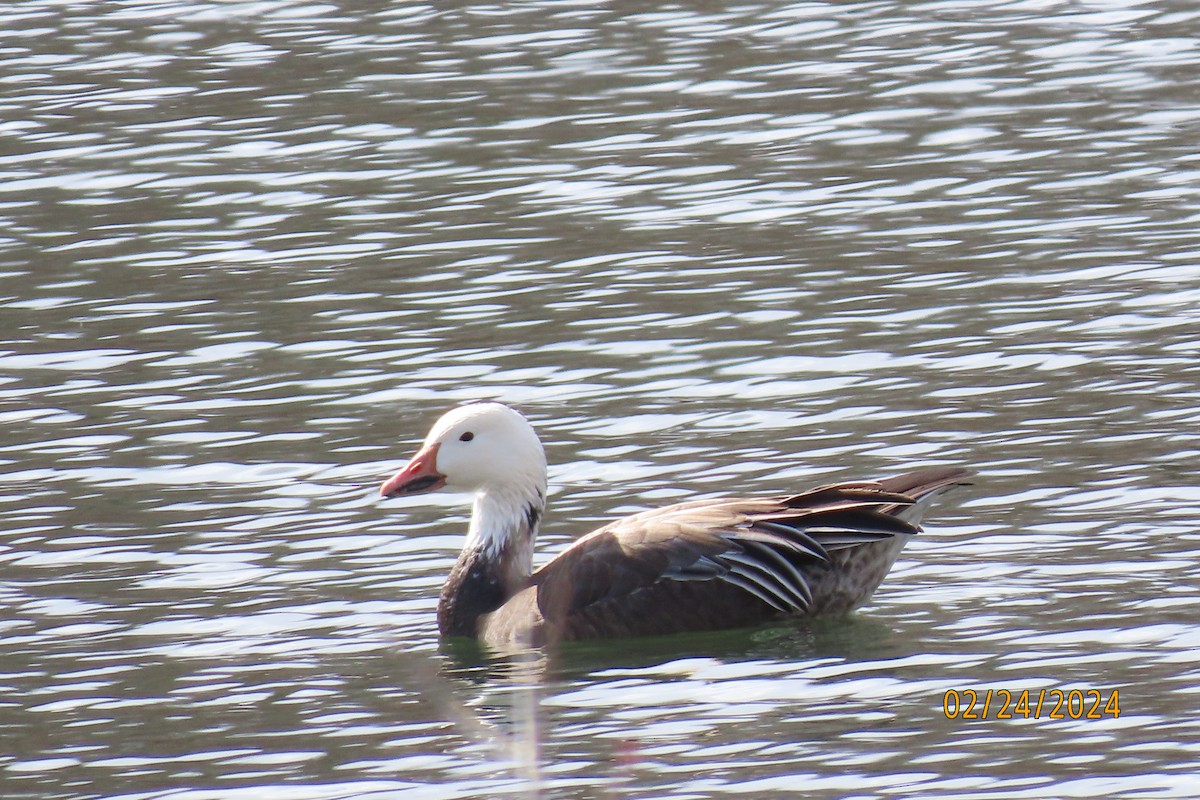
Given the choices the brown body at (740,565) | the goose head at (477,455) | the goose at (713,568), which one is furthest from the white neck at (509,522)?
the brown body at (740,565)

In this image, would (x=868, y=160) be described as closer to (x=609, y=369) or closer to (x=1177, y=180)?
(x=1177, y=180)

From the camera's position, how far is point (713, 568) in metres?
10.3

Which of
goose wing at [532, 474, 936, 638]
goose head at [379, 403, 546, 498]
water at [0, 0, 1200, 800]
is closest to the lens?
water at [0, 0, 1200, 800]

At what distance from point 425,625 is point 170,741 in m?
1.86

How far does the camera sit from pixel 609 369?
14.0 m

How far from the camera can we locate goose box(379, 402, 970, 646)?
10.2 metres

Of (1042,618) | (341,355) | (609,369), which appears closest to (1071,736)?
(1042,618)

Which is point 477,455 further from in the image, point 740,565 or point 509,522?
point 740,565
